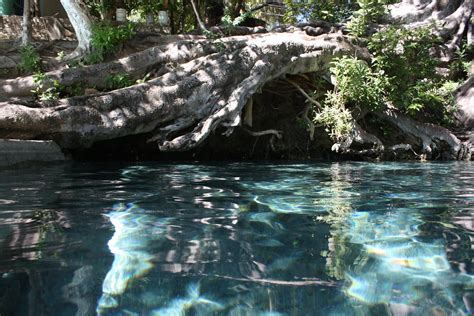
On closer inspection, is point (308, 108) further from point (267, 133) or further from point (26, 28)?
point (26, 28)

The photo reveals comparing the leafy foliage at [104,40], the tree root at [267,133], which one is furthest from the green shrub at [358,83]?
the leafy foliage at [104,40]

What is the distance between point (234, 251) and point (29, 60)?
24.5 ft

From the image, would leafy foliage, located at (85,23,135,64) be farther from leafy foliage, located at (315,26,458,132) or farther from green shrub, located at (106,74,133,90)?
leafy foliage, located at (315,26,458,132)

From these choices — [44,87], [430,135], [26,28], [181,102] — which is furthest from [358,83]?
[26,28]

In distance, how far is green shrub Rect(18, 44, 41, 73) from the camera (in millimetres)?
8367

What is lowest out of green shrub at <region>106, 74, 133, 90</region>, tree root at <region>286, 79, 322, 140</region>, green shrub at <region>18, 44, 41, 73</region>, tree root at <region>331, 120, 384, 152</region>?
tree root at <region>331, 120, 384, 152</region>

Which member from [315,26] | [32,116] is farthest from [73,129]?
[315,26]

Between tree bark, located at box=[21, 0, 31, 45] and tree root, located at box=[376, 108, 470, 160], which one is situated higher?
tree bark, located at box=[21, 0, 31, 45]

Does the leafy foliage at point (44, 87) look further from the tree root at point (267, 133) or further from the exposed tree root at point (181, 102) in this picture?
the tree root at point (267, 133)

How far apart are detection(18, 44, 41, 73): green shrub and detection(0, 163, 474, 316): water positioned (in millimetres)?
4492

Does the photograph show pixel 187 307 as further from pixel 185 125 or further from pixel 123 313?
pixel 185 125

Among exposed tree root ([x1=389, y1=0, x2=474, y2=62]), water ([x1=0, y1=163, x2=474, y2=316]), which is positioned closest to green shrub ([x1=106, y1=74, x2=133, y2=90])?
water ([x1=0, y1=163, x2=474, y2=316])

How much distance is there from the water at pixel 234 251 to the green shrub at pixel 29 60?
4.49m

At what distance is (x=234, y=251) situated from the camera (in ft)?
8.38
